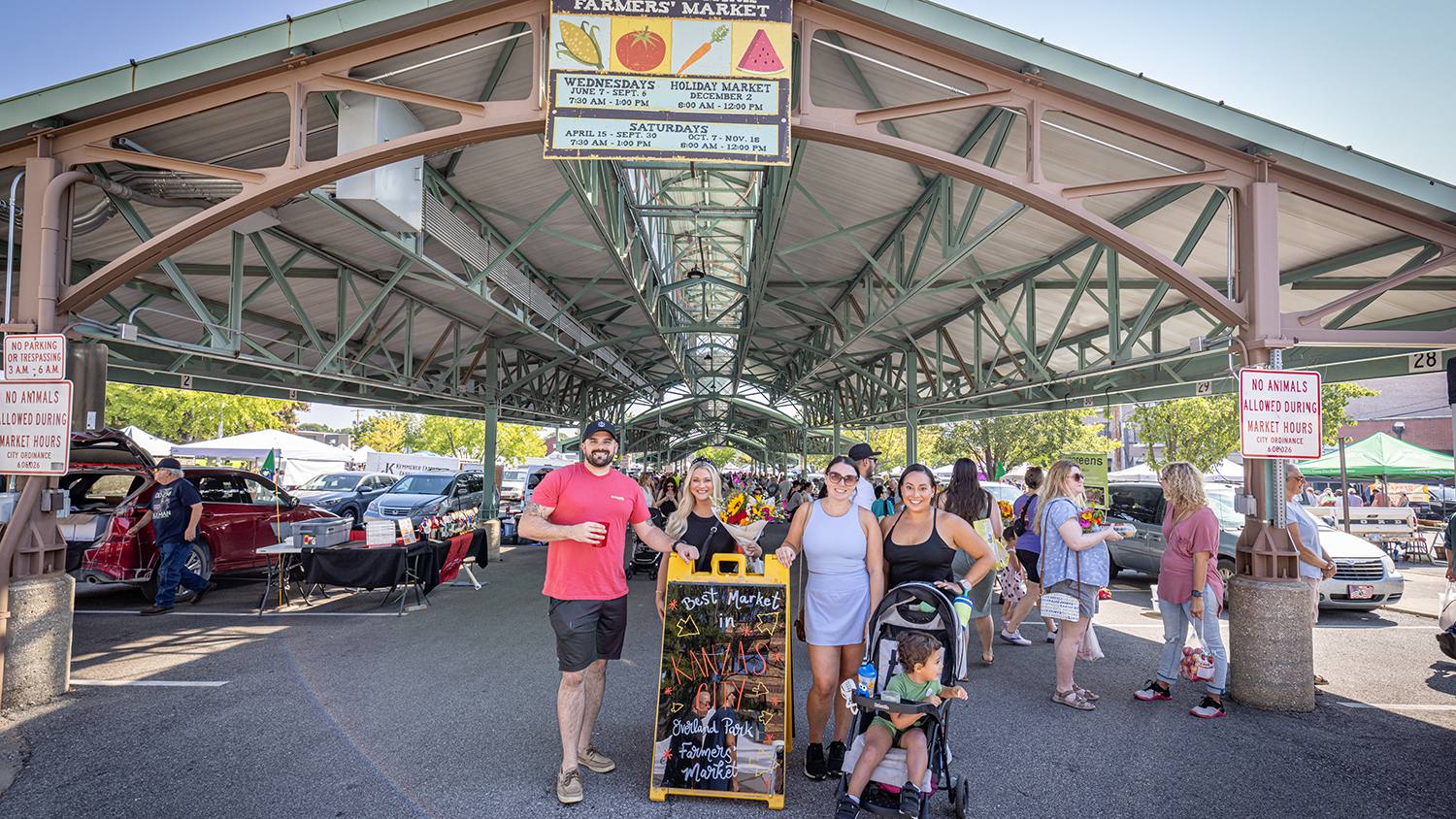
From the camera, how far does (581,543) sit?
414 centimetres

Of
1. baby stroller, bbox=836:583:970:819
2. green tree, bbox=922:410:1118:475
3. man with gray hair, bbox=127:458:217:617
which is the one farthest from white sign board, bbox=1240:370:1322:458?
green tree, bbox=922:410:1118:475

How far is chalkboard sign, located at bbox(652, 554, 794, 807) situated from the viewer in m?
3.94

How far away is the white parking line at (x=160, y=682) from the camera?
19.2 feet

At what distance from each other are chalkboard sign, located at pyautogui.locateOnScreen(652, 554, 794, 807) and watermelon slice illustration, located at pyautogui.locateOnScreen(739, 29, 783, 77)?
3793mm

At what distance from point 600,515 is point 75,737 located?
3.93 metres

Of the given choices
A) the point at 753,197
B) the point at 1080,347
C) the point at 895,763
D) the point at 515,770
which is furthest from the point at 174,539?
the point at 1080,347

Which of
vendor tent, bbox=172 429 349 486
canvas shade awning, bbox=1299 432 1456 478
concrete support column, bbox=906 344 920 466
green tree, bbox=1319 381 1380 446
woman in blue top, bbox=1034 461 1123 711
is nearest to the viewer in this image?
woman in blue top, bbox=1034 461 1123 711

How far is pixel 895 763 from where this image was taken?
142 inches

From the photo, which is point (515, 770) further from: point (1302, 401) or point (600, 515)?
point (1302, 401)

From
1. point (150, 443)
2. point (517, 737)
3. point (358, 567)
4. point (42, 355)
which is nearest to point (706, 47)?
point (517, 737)

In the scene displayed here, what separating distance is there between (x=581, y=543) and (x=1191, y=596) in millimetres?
4784

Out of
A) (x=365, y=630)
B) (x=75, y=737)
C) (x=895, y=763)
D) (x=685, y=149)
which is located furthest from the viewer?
(x=365, y=630)

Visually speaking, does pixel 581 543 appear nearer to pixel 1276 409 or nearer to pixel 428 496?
pixel 1276 409

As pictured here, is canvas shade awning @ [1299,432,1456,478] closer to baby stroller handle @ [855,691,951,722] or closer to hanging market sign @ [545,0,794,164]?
hanging market sign @ [545,0,794,164]
